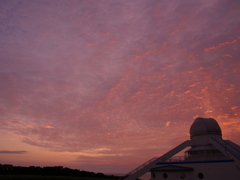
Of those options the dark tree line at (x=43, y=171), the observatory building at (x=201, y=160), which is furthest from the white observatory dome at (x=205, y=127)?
the dark tree line at (x=43, y=171)

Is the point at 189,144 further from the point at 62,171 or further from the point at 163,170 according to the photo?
the point at 62,171

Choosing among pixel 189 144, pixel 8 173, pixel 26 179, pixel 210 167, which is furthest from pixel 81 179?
pixel 210 167

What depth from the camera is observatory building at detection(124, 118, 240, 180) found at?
3123 cm

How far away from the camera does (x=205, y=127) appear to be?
130 ft

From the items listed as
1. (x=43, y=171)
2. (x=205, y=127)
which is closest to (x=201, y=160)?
(x=205, y=127)

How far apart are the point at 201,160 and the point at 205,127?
796 cm

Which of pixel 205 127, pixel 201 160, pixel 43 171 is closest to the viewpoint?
pixel 201 160

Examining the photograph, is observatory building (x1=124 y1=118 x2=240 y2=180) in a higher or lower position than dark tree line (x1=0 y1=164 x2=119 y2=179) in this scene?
higher

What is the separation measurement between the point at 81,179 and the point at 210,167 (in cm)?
2688

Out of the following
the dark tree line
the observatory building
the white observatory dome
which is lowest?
the dark tree line

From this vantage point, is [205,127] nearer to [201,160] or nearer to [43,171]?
[201,160]

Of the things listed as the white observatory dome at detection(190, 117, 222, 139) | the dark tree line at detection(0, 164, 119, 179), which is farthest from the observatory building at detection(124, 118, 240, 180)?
the dark tree line at detection(0, 164, 119, 179)

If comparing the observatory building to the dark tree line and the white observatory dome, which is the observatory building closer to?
the white observatory dome

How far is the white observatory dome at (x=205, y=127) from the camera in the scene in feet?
129
